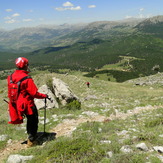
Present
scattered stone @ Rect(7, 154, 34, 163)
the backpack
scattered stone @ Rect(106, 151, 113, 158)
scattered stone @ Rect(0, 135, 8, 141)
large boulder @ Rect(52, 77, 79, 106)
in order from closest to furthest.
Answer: scattered stone @ Rect(106, 151, 113, 158)
scattered stone @ Rect(7, 154, 34, 163)
the backpack
scattered stone @ Rect(0, 135, 8, 141)
large boulder @ Rect(52, 77, 79, 106)

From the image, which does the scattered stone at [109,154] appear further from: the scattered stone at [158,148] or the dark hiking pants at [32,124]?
the dark hiking pants at [32,124]

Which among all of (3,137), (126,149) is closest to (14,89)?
(3,137)

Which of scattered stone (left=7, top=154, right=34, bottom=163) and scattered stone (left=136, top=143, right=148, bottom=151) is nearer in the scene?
scattered stone (left=136, top=143, right=148, bottom=151)

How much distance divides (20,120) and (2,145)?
2602 millimetres

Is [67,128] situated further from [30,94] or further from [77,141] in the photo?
[30,94]

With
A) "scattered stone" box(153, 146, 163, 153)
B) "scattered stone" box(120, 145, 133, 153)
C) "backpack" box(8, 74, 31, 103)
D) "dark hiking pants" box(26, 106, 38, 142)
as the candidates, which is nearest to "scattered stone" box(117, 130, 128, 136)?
"scattered stone" box(120, 145, 133, 153)

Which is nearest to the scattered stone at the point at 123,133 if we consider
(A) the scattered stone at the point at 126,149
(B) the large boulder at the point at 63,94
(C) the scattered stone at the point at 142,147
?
(A) the scattered stone at the point at 126,149

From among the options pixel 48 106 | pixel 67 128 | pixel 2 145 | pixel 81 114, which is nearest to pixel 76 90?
pixel 48 106

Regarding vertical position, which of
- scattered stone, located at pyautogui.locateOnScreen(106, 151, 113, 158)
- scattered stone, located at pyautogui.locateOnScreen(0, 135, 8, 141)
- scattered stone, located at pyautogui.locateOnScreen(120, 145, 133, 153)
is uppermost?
scattered stone, located at pyautogui.locateOnScreen(106, 151, 113, 158)

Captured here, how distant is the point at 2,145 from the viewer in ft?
29.9

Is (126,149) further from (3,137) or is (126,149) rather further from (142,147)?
(3,137)

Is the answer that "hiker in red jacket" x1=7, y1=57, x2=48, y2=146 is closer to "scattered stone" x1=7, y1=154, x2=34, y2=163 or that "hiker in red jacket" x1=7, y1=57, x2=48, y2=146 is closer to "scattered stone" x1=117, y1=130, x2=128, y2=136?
"scattered stone" x1=7, y1=154, x2=34, y2=163

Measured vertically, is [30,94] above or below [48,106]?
above

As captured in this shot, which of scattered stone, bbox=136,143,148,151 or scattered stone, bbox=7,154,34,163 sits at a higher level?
scattered stone, bbox=136,143,148,151
